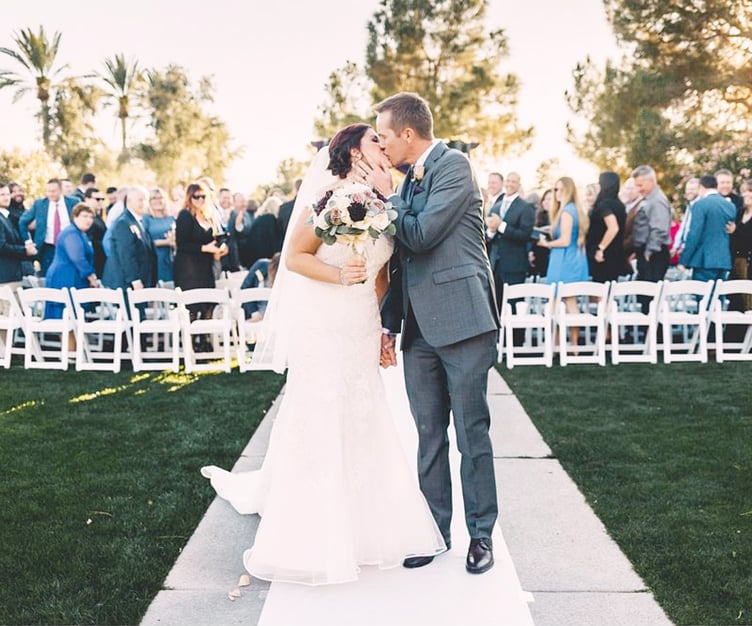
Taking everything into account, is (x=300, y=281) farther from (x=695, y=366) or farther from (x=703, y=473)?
(x=695, y=366)

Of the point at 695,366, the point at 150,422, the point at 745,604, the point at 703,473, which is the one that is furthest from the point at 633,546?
the point at 695,366

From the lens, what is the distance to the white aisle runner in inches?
139

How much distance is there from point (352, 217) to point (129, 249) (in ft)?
22.4

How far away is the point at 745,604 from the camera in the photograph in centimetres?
369

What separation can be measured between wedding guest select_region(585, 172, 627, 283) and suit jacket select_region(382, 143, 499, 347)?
6714 millimetres

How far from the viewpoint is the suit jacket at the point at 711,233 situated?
10.3m

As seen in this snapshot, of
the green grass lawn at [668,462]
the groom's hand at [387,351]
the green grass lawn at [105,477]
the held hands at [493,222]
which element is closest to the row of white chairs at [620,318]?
the green grass lawn at [668,462]

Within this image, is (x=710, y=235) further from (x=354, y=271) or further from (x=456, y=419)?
(x=354, y=271)

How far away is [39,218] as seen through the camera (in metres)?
11.6

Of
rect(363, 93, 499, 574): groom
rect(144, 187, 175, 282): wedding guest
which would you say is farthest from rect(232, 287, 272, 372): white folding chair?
rect(363, 93, 499, 574): groom

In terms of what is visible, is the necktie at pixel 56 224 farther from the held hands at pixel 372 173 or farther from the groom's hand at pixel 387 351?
the held hands at pixel 372 173

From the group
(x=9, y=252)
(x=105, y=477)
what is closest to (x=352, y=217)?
(x=105, y=477)

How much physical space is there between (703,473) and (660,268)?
583 cm

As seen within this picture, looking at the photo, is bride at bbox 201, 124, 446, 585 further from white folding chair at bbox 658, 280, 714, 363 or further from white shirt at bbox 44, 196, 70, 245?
white shirt at bbox 44, 196, 70, 245
